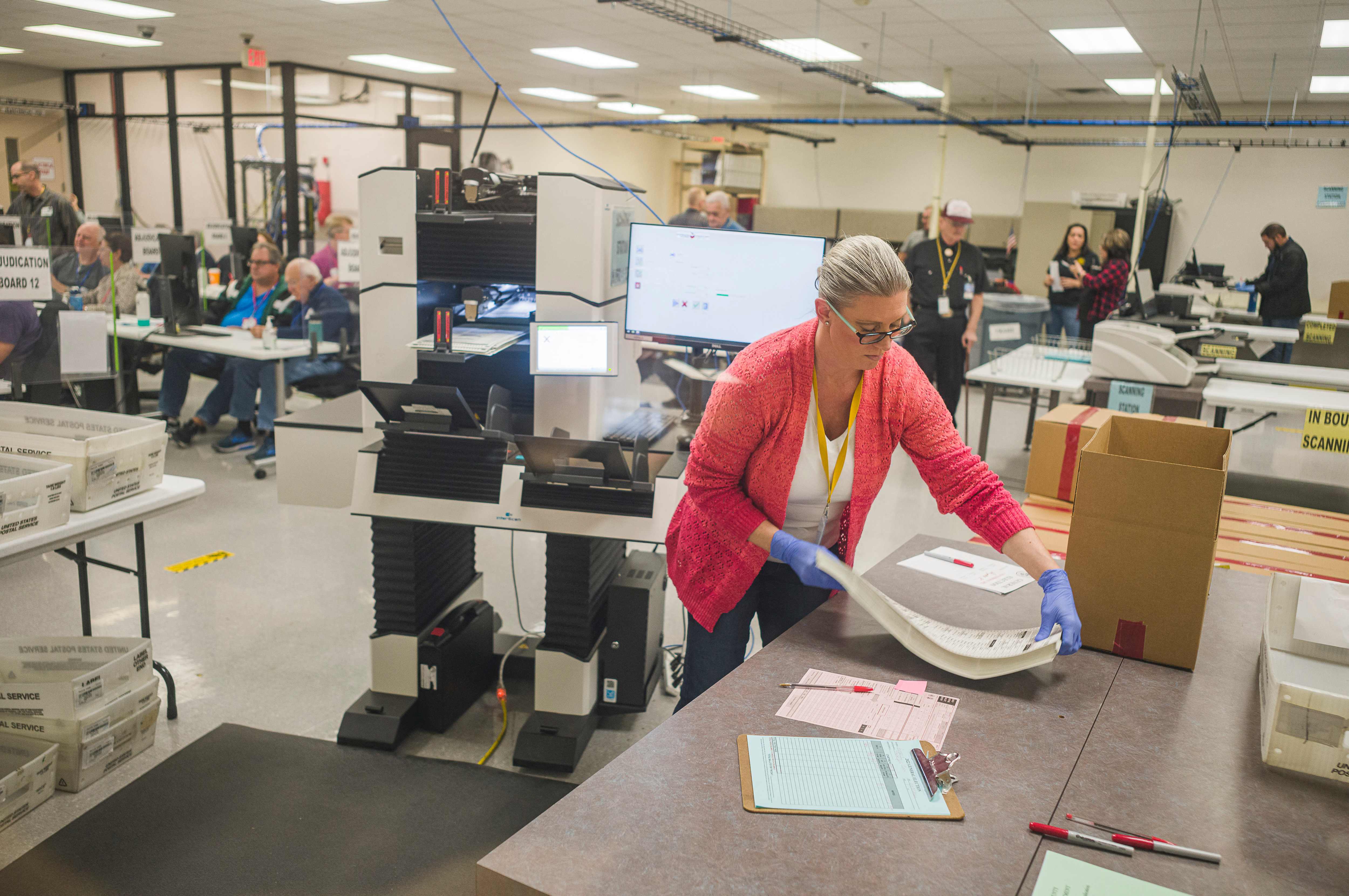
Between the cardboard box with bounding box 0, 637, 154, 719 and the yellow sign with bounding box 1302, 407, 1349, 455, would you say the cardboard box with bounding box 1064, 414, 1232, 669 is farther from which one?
the cardboard box with bounding box 0, 637, 154, 719

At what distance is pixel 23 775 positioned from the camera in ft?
6.84

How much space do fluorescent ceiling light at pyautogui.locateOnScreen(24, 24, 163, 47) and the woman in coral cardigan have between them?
9548 mm

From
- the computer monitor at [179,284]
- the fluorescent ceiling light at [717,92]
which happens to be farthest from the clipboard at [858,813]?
the fluorescent ceiling light at [717,92]

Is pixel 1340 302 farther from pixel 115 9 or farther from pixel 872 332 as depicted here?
pixel 115 9

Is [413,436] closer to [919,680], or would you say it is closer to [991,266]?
[919,680]

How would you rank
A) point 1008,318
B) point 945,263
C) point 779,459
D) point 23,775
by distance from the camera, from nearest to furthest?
point 779,459, point 23,775, point 945,263, point 1008,318

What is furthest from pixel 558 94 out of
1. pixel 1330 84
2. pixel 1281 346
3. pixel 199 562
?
pixel 199 562

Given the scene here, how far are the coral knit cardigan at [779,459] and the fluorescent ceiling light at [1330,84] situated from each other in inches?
340

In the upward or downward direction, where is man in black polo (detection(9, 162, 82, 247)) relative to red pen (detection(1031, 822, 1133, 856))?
upward

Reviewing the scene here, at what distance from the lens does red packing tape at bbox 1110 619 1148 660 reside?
4.85 feet

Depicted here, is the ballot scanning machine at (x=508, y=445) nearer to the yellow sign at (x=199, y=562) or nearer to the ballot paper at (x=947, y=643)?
the ballot paper at (x=947, y=643)

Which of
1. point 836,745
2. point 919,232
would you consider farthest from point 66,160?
point 836,745

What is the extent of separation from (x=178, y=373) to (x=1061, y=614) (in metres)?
5.69

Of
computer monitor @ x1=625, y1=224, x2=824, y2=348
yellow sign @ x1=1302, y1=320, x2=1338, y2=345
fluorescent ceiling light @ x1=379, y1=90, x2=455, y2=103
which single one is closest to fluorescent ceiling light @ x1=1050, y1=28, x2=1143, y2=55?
yellow sign @ x1=1302, y1=320, x2=1338, y2=345
